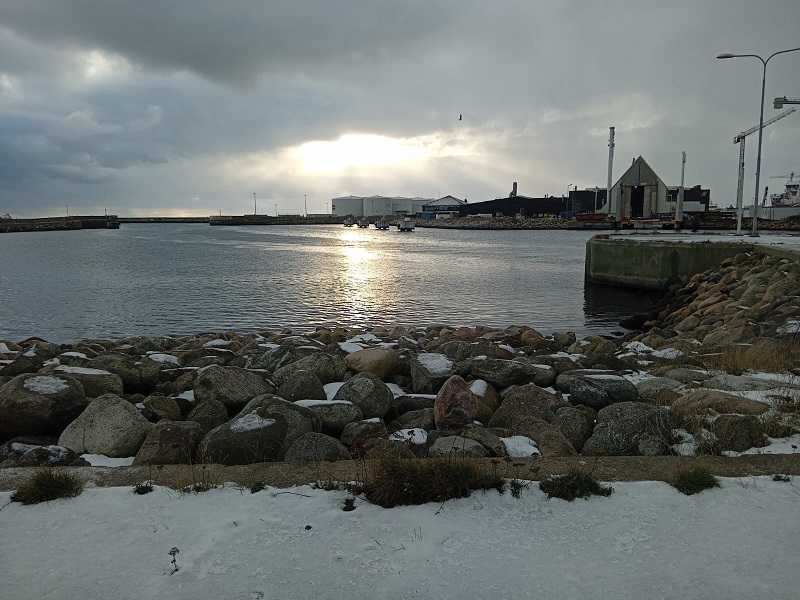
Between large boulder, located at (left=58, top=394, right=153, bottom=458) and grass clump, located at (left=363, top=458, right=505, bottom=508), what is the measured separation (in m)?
2.91

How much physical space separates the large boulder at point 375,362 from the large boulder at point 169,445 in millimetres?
3370

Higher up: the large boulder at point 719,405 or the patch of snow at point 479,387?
the large boulder at point 719,405

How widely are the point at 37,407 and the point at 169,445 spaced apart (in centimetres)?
202

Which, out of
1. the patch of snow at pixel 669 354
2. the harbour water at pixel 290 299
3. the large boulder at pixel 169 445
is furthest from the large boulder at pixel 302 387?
the harbour water at pixel 290 299

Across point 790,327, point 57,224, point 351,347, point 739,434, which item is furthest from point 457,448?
point 57,224

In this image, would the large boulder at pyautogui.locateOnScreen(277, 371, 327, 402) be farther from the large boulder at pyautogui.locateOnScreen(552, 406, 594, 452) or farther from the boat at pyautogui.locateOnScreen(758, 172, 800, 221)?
the boat at pyautogui.locateOnScreen(758, 172, 800, 221)

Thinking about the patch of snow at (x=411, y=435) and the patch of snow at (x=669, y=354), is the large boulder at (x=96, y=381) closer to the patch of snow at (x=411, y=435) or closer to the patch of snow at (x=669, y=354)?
the patch of snow at (x=411, y=435)

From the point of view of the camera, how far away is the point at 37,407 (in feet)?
21.3

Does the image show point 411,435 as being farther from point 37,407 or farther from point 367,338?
point 367,338

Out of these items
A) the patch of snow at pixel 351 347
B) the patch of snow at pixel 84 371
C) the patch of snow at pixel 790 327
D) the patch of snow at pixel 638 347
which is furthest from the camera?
the patch of snow at pixel 638 347

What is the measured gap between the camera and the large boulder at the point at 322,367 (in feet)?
27.4

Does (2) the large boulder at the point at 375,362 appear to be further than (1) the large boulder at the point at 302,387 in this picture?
Yes

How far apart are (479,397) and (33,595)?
5050 mm

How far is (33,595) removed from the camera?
11.1 feet
